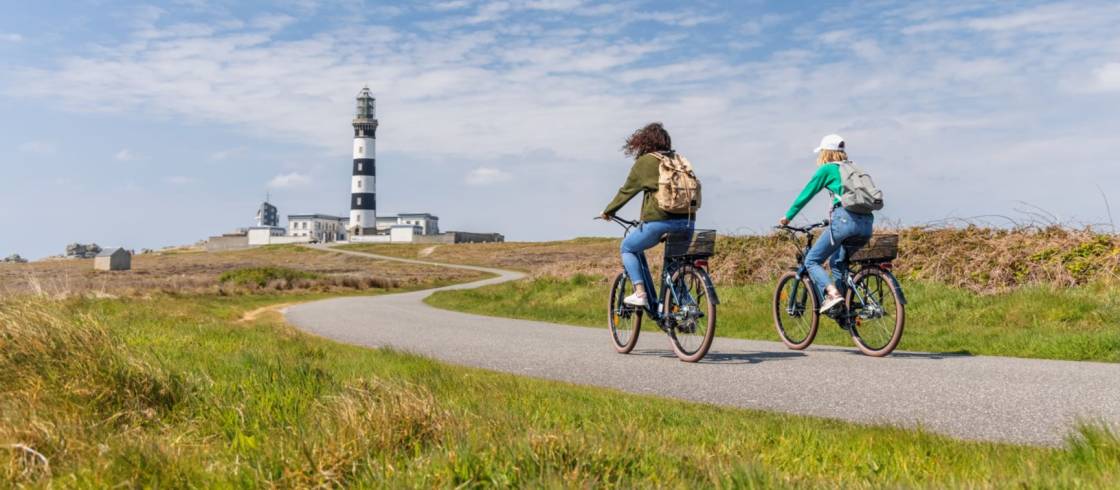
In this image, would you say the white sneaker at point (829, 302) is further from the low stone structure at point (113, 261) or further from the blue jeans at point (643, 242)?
the low stone structure at point (113, 261)

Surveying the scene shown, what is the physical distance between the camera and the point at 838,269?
9164 mm

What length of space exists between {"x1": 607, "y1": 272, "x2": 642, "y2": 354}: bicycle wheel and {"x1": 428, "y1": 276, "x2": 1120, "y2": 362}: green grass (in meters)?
2.65

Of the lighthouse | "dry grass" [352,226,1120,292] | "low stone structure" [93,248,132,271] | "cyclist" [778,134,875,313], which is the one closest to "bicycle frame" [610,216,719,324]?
"cyclist" [778,134,875,313]

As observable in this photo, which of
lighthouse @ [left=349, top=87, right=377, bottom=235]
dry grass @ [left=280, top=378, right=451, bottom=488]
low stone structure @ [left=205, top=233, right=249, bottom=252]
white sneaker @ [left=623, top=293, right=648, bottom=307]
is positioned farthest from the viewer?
low stone structure @ [left=205, top=233, right=249, bottom=252]

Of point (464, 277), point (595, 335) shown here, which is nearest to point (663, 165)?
point (595, 335)

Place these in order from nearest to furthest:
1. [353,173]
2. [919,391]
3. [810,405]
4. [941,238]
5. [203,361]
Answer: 1. [810,405]
2. [919,391]
3. [203,361]
4. [941,238]
5. [353,173]

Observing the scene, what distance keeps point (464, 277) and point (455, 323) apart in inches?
1731

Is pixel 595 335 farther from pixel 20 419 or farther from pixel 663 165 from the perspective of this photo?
pixel 20 419

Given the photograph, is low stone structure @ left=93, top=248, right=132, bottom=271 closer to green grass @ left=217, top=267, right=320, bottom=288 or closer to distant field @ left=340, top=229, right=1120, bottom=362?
green grass @ left=217, top=267, right=320, bottom=288

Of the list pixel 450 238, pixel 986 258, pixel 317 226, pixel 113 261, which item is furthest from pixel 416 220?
pixel 986 258

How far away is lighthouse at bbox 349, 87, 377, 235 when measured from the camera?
10925 centimetres

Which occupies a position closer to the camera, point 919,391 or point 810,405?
point 810,405

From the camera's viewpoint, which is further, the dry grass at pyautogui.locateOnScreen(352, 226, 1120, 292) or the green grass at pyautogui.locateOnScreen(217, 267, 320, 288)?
the green grass at pyautogui.locateOnScreen(217, 267, 320, 288)

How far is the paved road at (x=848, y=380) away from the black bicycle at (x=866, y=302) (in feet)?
0.81
